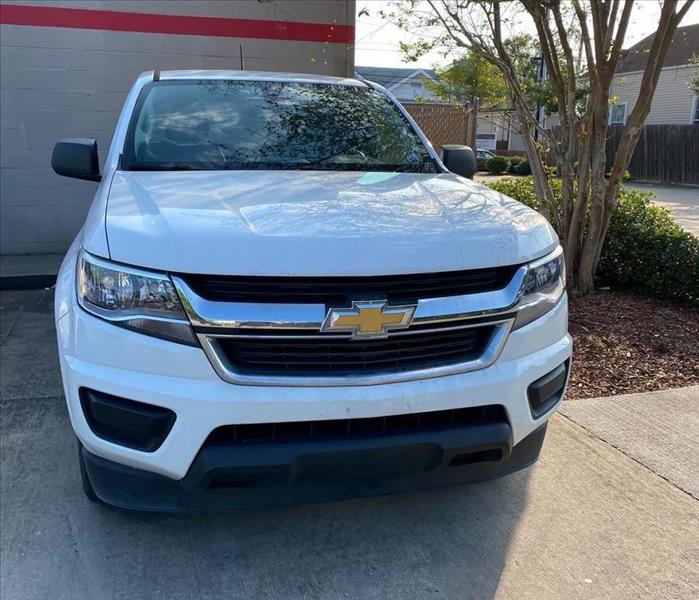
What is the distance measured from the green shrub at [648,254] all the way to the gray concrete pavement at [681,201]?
445 cm

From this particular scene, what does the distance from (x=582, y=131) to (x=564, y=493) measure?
3750mm

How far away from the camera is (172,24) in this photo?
7199 mm

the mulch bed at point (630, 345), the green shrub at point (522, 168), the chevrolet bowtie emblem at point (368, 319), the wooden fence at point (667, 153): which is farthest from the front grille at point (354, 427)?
the green shrub at point (522, 168)

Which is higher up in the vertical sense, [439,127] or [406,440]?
[439,127]

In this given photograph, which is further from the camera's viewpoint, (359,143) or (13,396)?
(13,396)

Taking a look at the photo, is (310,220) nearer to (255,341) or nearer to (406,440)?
(255,341)

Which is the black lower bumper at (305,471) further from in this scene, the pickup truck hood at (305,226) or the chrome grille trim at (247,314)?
the pickup truck hood at (305,226)

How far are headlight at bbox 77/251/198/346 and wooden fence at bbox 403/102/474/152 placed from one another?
9.35 meters

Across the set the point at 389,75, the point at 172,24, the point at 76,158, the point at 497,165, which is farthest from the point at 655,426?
the point at 389,75

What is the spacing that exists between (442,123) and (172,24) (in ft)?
17.5

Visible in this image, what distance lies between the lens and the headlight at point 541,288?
230 cm

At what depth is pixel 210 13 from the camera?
728cm

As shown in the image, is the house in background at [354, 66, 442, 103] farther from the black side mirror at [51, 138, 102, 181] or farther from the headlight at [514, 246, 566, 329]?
the headlight at [514, 246, 566, 329]

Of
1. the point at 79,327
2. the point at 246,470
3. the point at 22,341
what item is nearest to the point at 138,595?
the point at 246,470
